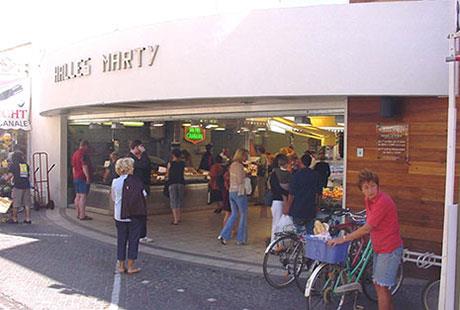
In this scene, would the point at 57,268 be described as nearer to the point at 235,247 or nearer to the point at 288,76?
the point at 235,247

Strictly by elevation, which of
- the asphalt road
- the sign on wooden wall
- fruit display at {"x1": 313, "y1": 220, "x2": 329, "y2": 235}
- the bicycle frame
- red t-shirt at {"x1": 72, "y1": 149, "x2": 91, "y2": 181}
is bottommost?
the asphalt road

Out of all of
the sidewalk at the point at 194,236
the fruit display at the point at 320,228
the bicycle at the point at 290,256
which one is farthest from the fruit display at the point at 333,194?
the fruit display at the point at 320,228

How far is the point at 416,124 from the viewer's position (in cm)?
711

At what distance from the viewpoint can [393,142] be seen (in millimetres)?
→ 7336

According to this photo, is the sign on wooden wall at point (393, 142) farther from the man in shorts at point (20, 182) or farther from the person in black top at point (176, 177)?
the man in shorts at point (20, 182)

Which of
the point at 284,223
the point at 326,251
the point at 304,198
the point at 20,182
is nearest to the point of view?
the point at 326,251

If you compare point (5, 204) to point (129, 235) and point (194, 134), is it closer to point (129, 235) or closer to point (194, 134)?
point (129, 235)

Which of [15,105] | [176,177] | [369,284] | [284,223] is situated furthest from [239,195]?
[15,105]

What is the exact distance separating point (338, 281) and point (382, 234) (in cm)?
85

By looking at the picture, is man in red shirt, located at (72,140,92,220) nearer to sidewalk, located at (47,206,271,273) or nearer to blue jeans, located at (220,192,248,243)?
sidewalk, located at (47,206,271,273)

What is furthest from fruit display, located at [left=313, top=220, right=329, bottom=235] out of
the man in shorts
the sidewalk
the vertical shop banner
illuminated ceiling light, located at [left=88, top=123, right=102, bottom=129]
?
the vertical shop banner

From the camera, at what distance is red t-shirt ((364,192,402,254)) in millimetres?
5199

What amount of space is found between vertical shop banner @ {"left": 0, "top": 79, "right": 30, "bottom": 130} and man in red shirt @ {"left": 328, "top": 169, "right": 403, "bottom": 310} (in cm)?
1248

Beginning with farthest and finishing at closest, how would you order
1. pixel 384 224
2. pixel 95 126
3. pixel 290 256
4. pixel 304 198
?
1. pixel 95 126
2. pixel 304 198
3. pixel 290 256
4. pixel 384 224
